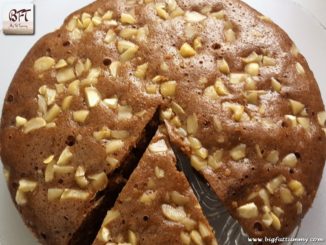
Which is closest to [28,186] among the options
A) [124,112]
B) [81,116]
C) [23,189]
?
[23,189]

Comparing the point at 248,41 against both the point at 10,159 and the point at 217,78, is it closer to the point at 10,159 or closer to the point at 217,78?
the point at 217,78

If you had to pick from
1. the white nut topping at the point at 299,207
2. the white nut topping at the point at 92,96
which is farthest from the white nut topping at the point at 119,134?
the white nut topping at the point at 299,207

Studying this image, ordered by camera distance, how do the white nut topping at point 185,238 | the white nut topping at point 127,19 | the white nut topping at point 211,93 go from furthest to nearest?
the white nut topping at point 127,19 < the white nut topping at point 211,93 < the white nut topping at point 185,238

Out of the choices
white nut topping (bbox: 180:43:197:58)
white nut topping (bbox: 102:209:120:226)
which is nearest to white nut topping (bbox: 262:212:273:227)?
white nut topping (bbox: 102:209:120:226)

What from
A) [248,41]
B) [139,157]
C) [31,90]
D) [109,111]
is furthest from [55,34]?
[248,41]

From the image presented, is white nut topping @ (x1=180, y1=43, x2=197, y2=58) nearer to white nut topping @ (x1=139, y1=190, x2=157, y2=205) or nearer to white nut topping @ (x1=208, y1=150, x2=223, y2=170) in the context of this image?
white nut topping @ (x1=208, y1=150, x2=223, y2=170)

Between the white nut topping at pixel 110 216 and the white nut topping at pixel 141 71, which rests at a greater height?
the white nut topping at pixel 141 71

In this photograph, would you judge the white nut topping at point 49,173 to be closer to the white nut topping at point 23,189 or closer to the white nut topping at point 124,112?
the white nut topping at point 23,189

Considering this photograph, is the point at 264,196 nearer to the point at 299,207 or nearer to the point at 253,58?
the point at 299,207
